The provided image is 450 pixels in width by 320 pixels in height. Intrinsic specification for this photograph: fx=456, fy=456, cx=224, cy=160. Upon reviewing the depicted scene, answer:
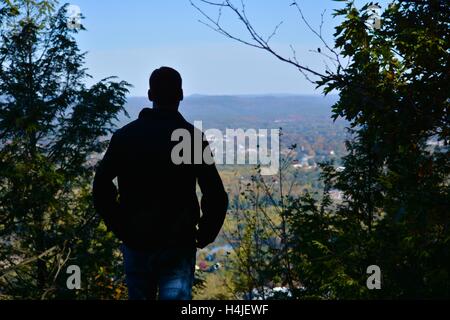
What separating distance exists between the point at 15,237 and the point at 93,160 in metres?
2.72

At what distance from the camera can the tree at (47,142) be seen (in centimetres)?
916

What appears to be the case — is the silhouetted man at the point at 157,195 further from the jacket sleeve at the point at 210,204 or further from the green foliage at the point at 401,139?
the green foliage at the point at 401,139

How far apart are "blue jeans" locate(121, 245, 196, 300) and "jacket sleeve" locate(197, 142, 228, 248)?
0.57 ft

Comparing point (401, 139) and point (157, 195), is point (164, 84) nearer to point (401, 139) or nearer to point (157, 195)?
point (157, 195)

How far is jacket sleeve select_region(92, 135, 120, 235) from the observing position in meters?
2.85

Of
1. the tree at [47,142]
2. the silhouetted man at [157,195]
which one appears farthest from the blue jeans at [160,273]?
the tree at [47,142]

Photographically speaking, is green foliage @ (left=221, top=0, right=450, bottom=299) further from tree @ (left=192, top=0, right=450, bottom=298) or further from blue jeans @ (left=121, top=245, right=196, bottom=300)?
blue jeans @ (left=121, top=245, right=196, bottom=300)

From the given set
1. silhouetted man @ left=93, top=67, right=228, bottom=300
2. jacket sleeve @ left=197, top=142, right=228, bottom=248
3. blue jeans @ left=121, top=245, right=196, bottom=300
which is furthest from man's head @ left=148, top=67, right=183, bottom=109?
blue jeans @ left=121, top=245, right=196, bottom=300

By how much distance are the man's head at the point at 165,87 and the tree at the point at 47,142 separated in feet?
22.3

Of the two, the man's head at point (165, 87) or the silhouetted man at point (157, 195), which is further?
the man's head at point (165, 87)

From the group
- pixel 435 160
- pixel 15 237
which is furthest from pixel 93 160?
pixel 435 160

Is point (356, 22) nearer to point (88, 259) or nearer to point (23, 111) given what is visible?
point (23, 111)

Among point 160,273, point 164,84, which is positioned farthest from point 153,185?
point 164,84

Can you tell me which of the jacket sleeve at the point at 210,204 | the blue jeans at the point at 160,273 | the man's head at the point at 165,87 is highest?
the man's head at the point at 165,87
